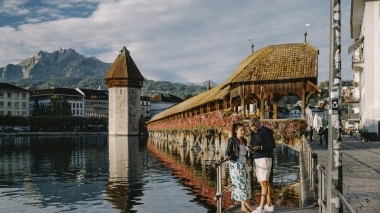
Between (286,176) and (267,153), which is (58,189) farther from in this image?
(267,153)

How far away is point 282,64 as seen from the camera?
81.3 ft

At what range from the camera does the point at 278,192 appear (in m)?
16.4

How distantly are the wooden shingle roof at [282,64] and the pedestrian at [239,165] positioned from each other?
46.8ft

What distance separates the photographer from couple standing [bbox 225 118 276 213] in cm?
924

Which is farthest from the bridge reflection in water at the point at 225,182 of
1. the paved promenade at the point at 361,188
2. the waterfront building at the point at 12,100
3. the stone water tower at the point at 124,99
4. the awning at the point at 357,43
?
the waterfront building at the point at 12,100

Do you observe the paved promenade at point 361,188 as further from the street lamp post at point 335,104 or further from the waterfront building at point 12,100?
the waterfront building at point 12,100

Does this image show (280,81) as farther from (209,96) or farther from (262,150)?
(262,150)

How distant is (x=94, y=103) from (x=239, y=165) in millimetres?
176706

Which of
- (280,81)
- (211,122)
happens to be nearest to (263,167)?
(280,81)

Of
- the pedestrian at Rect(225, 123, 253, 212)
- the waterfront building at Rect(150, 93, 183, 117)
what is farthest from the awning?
the waterfront building at Rect(150, 93, 183, 117)

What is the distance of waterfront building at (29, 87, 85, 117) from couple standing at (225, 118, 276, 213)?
15336 centimetres

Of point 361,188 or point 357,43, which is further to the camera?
point 357,43

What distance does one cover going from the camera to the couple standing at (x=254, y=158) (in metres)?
9.24

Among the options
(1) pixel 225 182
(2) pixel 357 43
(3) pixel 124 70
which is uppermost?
(3) pixel 124 70
